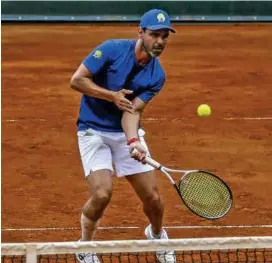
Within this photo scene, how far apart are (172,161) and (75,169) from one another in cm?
119

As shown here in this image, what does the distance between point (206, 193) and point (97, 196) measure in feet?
2.61

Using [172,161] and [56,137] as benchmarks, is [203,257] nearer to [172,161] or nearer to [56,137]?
[172,161]

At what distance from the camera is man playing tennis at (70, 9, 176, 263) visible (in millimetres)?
5977

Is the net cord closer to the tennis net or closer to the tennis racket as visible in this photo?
the tennis net

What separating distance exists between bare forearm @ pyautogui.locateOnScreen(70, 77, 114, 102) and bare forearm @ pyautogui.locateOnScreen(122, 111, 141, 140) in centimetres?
23

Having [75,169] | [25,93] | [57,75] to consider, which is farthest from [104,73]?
[57,75]

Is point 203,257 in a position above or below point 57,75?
above

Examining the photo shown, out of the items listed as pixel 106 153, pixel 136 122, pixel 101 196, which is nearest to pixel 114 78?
pixel 136 122

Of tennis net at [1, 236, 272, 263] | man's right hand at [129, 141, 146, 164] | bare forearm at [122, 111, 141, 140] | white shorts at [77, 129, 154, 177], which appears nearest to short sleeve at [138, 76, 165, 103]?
bare forearm at [122, 111, 141, 140]

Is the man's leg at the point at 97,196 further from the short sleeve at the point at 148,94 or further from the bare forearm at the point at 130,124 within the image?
the short sleeve at the point at 148,94

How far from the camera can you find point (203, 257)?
677cm

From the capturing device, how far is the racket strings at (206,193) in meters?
6.16

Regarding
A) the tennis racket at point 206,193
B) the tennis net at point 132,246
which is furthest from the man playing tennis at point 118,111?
the tennis net at point 132,246

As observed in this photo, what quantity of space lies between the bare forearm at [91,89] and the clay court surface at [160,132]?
1836 mm
